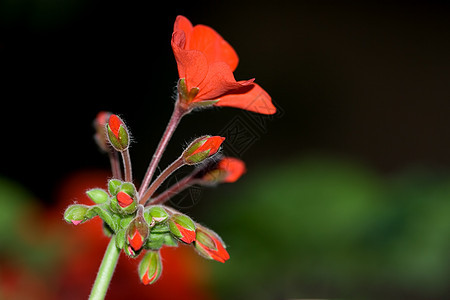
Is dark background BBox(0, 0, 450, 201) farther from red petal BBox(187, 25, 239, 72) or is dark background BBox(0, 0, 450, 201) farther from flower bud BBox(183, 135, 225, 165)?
flower bud BBox(183, 135, 225, 165)

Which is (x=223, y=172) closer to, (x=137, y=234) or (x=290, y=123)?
(x=137, y=234)

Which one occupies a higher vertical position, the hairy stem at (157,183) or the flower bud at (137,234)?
the hairy stem at (157,183)

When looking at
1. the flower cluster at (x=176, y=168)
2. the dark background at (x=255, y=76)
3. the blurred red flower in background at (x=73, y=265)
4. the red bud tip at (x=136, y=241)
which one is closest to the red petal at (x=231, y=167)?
the flower cluster at (x=176, y=168)

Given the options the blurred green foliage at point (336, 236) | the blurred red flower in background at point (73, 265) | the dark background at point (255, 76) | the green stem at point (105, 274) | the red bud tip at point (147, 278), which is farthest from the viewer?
the dark background at point (255, 76)

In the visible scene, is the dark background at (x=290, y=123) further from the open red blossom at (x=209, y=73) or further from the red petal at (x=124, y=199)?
the red petal at (x=124, y=199)

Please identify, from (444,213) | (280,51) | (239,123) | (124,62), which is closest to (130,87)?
(124,62)

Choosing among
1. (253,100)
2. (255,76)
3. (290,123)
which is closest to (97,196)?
(253,100)
